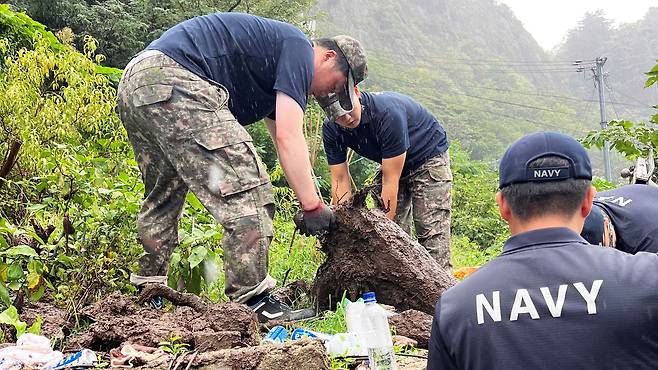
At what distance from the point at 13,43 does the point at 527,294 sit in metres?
9.21

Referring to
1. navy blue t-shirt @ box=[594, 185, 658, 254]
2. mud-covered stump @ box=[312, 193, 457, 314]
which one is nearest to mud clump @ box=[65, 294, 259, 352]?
mud-covered stump @ box=[312, 193, 457, 314]

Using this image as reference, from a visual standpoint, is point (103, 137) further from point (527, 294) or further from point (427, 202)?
point (527, 294)

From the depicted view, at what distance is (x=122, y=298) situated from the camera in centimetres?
362

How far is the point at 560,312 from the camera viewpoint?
1.69 meters

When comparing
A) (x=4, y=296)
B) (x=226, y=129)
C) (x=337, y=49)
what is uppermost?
(x=337, y=49)

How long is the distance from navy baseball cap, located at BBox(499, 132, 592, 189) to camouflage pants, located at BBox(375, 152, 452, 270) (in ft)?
12.8

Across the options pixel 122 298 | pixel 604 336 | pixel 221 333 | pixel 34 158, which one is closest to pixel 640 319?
pixel 604 336

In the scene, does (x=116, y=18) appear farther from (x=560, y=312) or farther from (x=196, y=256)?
(x=560, y=312)

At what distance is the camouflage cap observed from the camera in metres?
4.16

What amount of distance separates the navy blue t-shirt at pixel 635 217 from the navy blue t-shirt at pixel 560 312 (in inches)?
48.8

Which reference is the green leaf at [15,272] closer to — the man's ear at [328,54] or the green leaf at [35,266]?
the green leaf at [35,266]

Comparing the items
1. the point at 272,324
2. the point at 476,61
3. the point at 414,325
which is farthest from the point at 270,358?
the point at 476,61

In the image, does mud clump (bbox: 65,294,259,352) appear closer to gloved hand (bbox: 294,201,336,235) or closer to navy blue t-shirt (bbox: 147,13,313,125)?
gloved hand (bbox: 294,201,336,235)

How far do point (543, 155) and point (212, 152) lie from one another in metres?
2.07
